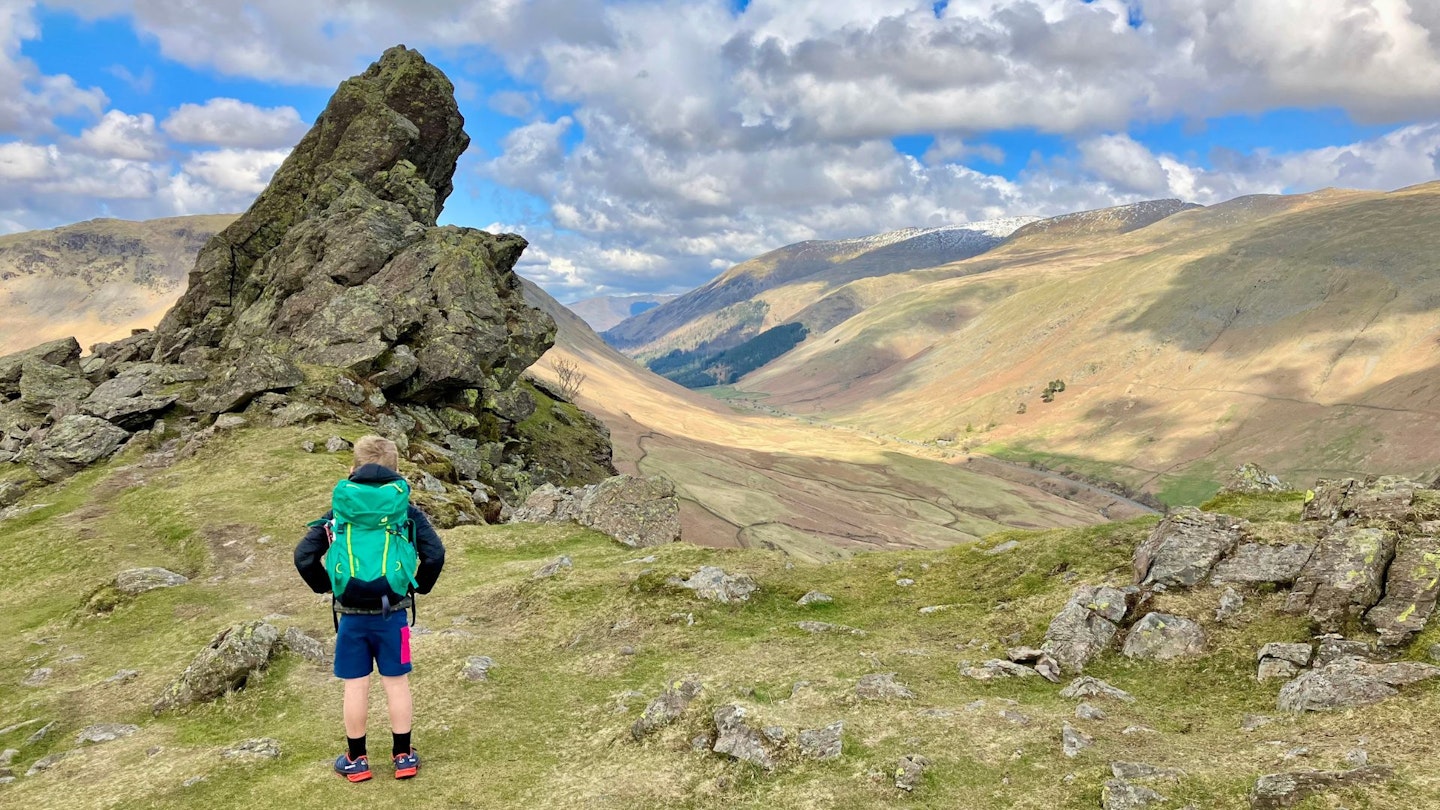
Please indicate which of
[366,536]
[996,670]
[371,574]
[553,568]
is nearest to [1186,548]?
[996,670]

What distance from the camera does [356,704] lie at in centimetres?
1301

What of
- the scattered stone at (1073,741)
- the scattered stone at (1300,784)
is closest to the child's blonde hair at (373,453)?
the scattered stone at (1073,741)

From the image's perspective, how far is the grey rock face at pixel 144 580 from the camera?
27.4 meters

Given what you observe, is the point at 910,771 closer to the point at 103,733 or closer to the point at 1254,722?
the point at 1254,722

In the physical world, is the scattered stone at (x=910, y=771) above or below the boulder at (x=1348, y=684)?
below

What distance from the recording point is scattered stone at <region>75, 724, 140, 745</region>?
1664cm

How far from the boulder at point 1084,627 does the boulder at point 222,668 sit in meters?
19.2

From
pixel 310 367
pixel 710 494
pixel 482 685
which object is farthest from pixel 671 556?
pixel 710 494

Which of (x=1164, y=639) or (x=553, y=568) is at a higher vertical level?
(x=1164, y=639)

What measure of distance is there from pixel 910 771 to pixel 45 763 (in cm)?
1716

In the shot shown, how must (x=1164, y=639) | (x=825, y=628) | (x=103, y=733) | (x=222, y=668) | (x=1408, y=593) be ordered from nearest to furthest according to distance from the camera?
1. (x=1408, y=593)
2. (x=1164, y=639)
3. (x=103, y=733)
4. (x=222, y=668)
5. (x=825, y=628)

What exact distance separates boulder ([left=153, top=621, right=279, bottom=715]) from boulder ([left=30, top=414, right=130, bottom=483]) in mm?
37772

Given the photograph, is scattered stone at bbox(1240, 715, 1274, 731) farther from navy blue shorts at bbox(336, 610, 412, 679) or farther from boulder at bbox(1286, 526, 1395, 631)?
navy blue shorts at bbox(336, 610, 412, 679)

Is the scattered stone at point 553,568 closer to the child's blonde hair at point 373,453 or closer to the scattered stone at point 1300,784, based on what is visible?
the child's blonde hair at point 373,453
